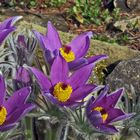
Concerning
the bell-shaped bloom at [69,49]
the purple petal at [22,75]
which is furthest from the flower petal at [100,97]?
the purple petal at [22,75]

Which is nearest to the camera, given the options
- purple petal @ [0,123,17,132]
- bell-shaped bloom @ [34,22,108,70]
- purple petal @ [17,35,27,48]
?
purple petal @ [0,123,17,132]

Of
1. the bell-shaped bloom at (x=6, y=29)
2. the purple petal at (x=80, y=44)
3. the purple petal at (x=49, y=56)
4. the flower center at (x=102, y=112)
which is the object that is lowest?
the flower center at (x=102, y=112)

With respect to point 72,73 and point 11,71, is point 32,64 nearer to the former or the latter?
point 11,71

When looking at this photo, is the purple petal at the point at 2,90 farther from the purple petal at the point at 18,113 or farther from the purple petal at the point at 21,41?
the purple petal at the point at 21,41

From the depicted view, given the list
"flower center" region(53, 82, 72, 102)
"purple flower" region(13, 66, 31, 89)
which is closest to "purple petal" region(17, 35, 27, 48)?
"purple flower" region(13, 66, 31, 89)

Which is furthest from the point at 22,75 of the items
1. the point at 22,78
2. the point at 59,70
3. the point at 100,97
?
the point at 100,97

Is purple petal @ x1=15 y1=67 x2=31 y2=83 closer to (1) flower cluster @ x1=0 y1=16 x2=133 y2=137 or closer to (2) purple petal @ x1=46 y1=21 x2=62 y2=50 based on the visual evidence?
(1) flower cluster @ x1=0 y1=16 x2=133 y2=137

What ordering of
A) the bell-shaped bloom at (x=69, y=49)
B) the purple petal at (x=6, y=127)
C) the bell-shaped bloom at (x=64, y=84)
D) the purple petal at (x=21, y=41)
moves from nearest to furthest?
1. the purple petal at (x=6, y=127)
2. the bell-shaped bloom at (x=64, y=84)
3. the bell-shaped bloom at (x=69, y=49)
4. the purple petal at (x=21, y=41)
